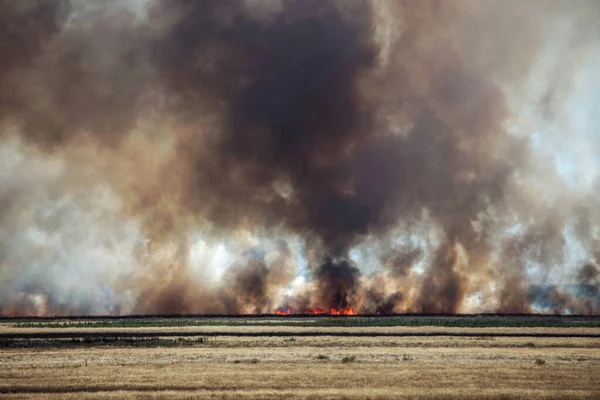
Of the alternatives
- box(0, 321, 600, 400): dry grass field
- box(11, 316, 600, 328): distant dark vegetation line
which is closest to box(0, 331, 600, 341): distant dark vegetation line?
box(0, 321, 600, 400): dry grass field

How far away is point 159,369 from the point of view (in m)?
45.6

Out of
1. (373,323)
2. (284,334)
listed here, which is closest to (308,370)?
(284,334)

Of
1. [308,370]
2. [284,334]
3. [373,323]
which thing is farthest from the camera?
[373,323]

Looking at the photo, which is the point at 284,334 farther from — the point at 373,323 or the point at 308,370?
the point at 308,370

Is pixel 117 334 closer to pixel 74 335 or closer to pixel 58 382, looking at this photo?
pixel 74 335

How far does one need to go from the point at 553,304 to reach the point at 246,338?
433 ft

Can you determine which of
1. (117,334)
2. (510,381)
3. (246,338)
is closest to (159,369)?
(510,381)

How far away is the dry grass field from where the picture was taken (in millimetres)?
35594

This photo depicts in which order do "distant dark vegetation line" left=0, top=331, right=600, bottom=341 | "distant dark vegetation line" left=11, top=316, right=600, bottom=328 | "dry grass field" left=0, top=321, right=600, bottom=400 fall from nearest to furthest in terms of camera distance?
"dry grass field" left=0, top=321, right=600, bottom=400 → "distant dark vegetation line" left=0, top=331, right=600, bottom=341 → "distant dark vegetation line" left=11, top=316, right=600, bottom=328

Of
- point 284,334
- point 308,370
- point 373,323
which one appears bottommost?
point 308,370

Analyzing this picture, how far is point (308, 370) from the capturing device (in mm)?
44375


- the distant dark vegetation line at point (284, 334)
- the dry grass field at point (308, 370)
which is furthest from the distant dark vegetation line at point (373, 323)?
the dry grass field at point (308, 370)

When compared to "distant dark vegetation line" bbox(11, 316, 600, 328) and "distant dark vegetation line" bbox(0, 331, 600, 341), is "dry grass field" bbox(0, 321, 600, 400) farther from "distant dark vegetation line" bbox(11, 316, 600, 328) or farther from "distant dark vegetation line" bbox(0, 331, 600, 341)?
"distant dark vegetation line" bbox(11, 316, 600, 328)

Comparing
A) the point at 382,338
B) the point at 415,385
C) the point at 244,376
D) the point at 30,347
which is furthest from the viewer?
the point at 382,338
